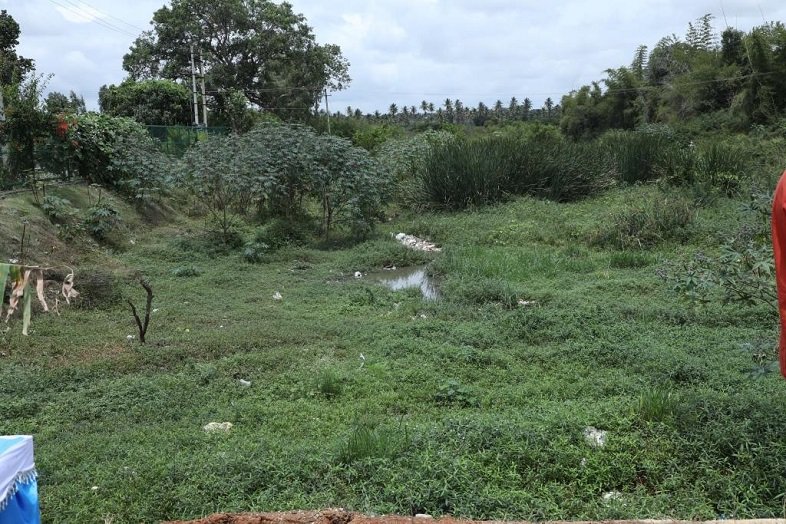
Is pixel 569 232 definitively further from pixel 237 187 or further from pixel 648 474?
pixel 648 474

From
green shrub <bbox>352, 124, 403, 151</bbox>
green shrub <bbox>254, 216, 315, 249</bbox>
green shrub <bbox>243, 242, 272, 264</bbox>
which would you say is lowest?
green shrub <bbox>243, 242, 272, 264</bbox>

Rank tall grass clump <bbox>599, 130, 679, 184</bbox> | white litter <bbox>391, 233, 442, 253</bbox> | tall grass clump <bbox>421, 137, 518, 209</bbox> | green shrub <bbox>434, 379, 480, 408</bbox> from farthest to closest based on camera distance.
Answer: tall grass clump <bbox>599, 130, 679, 184</bbox> → tall grass clump <bbox>421, 137, 518, 209</bbox> → white litter <bbox>391, 233, 442, 253</bbox> → green shrub <bbox>434, 379, 480, 408</bbox>

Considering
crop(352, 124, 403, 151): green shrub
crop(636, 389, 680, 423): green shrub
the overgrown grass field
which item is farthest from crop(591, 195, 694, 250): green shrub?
crop(352, 124, 403, 151): green shrub

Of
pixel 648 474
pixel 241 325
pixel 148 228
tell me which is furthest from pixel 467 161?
pixel 648 474

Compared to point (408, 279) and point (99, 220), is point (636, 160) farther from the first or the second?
point (99, 220)

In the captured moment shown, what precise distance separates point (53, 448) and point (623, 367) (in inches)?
168

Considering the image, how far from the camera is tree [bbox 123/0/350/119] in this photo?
2867 centimetres

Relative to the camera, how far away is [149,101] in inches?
896

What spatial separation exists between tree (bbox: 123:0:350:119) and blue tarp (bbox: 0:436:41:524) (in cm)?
2716

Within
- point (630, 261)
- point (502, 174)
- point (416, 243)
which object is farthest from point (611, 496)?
point (502, 174)

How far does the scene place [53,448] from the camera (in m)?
3.73

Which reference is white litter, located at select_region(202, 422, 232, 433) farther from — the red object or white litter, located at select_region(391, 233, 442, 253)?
white litter, located at select_region(391, 233, 442, 253)

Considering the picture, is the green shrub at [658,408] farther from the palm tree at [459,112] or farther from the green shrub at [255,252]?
the palm tree at [459,112]

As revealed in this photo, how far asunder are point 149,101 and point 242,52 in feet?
28.2
